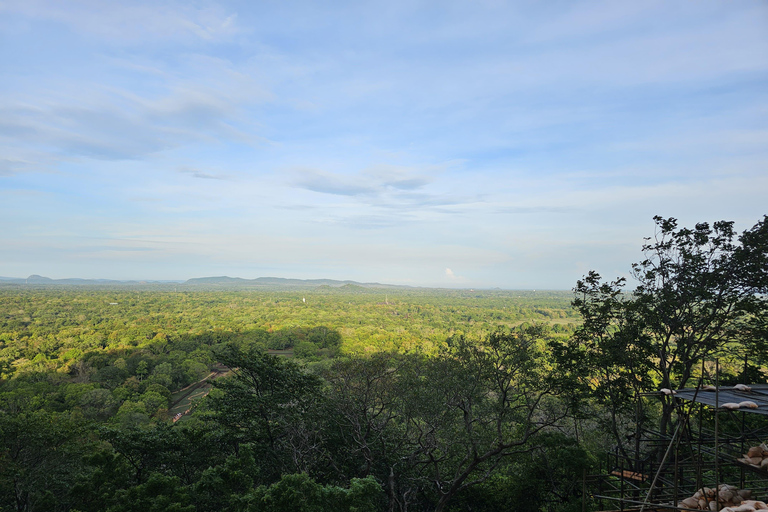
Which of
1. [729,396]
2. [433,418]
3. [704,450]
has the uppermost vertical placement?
[729,396]

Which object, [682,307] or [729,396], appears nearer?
[729,396]

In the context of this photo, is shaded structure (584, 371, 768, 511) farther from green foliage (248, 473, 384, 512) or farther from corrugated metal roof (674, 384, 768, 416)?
green foliage (248, 473, 384, 512)

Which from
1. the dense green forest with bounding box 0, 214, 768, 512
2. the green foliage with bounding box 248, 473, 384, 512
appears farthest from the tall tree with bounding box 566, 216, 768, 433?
the green foliage with bounding box 248, 473, 384, 512

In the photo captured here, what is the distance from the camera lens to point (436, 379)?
13195 mm

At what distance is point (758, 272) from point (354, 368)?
513 inches

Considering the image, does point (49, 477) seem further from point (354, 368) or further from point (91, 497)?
point (354, 368)

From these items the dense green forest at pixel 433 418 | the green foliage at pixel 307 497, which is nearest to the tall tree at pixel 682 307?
the dense green forest at pixel 433 418

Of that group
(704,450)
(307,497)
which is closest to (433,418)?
(307,497)

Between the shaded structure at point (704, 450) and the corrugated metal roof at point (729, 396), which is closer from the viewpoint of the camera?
the shaded structure at point (704, 450)

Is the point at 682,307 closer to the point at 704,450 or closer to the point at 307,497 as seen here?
the point at 704,450

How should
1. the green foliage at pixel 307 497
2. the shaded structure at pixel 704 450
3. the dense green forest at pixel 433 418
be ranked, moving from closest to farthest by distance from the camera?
the shaded structure at pixel 704 450, the green foliage at pixel 307 497, the dense green forest at pixel 433 418

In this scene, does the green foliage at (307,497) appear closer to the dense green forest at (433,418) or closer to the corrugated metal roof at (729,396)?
the dense green forest at (433,418)

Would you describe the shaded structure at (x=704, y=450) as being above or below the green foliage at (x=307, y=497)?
above


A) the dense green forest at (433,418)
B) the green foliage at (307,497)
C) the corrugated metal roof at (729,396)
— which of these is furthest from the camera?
the dense green forest at (433,418)
